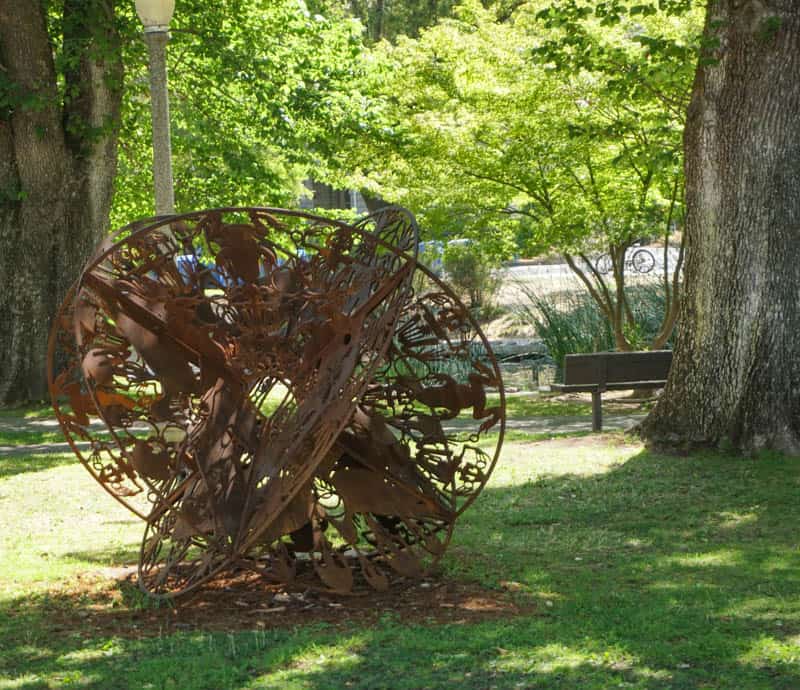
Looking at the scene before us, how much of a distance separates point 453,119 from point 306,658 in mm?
13449

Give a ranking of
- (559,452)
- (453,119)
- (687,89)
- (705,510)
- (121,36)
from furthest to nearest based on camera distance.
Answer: (453,119) → (121,36) → (687,89) → (559,452) → (705,510)

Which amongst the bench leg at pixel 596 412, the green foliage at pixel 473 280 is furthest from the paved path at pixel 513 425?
the green foliage at pixel 473 280

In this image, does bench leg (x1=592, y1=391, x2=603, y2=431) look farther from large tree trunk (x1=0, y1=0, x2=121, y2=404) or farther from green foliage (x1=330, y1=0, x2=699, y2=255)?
large tree trunk (x1=0, y1=0, x2=121, y2=404)

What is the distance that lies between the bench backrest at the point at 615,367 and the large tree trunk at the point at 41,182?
7.20 meters

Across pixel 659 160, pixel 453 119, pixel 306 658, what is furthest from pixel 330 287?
pixel 453 119

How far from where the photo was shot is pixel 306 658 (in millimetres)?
5301

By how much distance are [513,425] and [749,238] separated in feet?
15.8

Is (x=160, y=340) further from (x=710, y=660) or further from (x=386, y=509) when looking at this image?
(x=710, y=660)

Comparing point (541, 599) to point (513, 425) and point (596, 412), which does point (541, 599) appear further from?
point (513, 425)

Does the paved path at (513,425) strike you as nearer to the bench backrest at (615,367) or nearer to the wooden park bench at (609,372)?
the wooden park bench at (609,372)

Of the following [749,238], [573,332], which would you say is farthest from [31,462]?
[573,332]

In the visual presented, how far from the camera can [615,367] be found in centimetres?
1309

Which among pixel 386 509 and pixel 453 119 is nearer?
pixel 386 509

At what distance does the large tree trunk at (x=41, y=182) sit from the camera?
1619 cm
